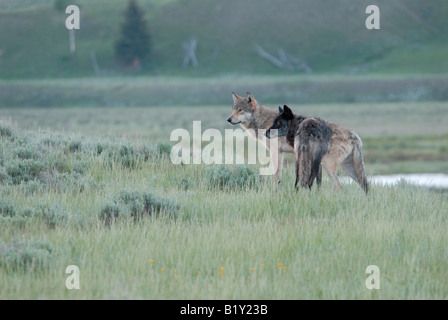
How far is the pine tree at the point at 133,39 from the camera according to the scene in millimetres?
82938

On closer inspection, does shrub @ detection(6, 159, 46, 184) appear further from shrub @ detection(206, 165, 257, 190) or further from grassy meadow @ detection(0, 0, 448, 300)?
shrub @ detection(206, 165, 257, 190)

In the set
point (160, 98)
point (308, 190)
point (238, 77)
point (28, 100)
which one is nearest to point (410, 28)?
point (238, 77)

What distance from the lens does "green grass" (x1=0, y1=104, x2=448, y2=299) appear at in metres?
5.66

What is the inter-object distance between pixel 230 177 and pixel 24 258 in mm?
4941

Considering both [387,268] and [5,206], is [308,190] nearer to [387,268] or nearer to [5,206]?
[387,268]

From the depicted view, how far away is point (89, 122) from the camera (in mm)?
43688

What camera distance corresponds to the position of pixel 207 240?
682cm

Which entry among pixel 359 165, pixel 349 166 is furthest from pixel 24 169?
pixel 359 165

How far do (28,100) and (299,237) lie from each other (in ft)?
183

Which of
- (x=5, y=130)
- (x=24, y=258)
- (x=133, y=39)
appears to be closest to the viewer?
(x=24, y=258)

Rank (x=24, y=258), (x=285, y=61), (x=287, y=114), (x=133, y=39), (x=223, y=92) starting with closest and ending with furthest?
(x=24, y=258) → (x=287, y=114) → (x=223, y=92) → (x=285, y=61) → (x=133, y=39)

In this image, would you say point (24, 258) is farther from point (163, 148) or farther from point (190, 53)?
point (190, 53)

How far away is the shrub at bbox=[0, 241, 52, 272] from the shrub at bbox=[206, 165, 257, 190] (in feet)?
14.2

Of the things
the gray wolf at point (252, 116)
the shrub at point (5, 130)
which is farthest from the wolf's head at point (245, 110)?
the shrub at point (5, 130)
